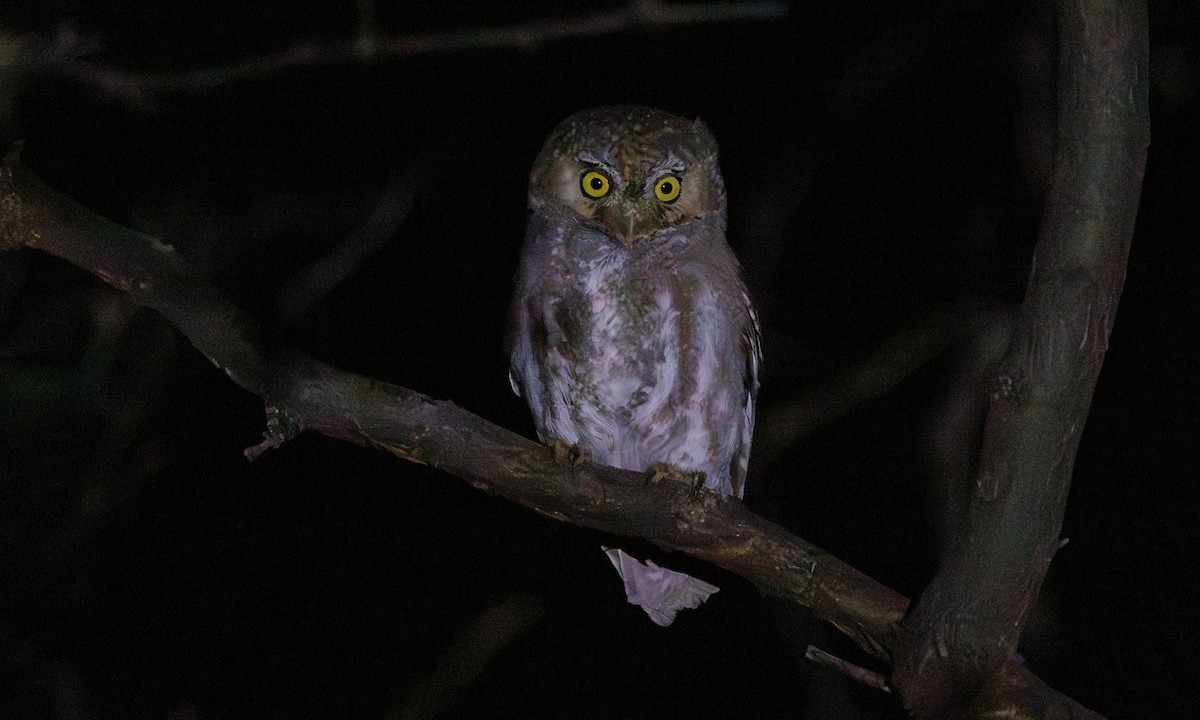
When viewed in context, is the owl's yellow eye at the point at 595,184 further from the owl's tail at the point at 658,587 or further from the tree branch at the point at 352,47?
the tree branch at the point at 352,47

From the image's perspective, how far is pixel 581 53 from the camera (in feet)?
13.7

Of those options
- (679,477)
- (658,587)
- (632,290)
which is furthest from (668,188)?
(658,587)

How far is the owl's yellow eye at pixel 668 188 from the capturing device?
2730 mm

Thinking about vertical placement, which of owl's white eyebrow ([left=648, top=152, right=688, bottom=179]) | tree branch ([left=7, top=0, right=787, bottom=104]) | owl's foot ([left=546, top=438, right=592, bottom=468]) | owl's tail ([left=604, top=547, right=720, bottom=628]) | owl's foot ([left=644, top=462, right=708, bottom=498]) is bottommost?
owl's tail ([left=604, top=547, right=720, bottom=628])

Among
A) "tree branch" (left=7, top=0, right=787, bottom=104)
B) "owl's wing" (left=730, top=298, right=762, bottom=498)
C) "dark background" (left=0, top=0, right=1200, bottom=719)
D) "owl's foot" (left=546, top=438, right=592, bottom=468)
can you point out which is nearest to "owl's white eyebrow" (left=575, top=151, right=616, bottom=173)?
"owl's wing" (left=730, top=298, right=762, bottom=498)

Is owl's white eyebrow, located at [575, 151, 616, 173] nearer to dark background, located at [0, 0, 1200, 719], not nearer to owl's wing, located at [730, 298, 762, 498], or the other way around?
owl's wing, located at [730, 298, 762, 498]

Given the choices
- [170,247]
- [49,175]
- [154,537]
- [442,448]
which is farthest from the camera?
[154,537]

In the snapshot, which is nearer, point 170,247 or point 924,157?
point 170,247

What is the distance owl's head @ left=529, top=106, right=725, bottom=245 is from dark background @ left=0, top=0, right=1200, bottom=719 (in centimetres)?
81

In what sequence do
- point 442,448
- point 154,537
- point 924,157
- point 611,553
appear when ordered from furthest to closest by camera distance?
point 924,157
point 154,537
point 611,553
point 442,448

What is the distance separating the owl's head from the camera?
265cm

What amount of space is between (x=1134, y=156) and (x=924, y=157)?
302 centimetres

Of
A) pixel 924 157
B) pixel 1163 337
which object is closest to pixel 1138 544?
pixel 1163 337

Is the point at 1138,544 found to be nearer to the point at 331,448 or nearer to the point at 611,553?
the point at 611,553
